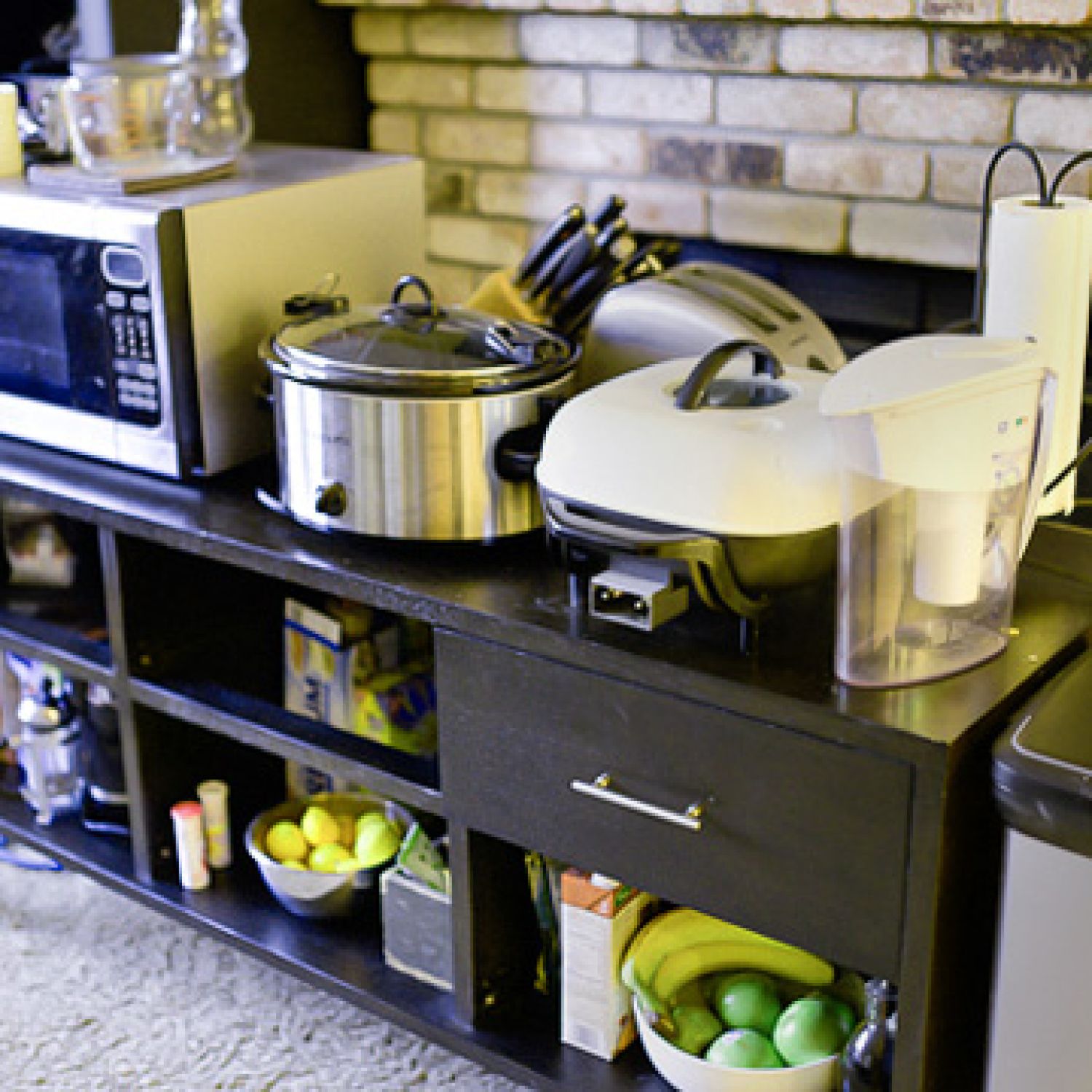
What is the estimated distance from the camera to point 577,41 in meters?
2.32

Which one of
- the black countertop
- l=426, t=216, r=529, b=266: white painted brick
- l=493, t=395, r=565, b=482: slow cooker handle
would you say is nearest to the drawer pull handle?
the black countertop

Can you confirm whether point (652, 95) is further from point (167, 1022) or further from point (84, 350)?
point (167, 1022)

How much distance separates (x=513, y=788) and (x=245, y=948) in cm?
55

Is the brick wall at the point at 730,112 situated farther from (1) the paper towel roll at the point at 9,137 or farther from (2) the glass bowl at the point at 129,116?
(1) the paper towel roll at the point at 9,137

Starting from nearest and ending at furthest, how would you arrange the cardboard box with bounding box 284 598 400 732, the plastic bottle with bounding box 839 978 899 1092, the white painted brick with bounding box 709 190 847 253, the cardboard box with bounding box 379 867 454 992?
1. the plastic bottle with bounding box 839 978 899 1092
2. the cardboard box with bounding box 379 867 454 992
3. the cardboard box with bounding box 284 598 400 732
4. the white painted brick with bounding box 709 190 847 253

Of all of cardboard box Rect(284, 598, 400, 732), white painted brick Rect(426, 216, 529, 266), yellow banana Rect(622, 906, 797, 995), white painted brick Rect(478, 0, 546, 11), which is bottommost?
yellow banana Rect(622, 906, 797, 995)

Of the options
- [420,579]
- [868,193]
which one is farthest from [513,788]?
[868,193]

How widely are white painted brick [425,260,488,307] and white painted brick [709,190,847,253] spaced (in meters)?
0.43

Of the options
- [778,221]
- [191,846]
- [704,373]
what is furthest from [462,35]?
[191,846]

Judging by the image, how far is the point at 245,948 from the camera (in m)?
2.02

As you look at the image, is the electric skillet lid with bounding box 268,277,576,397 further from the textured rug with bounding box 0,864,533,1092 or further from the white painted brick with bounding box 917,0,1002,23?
the textured rug with bounding box 0,864,533,1092

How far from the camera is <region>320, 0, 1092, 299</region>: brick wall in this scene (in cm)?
199

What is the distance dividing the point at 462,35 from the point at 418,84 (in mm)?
128

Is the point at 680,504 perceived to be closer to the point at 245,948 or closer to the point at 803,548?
the point at 803,548
